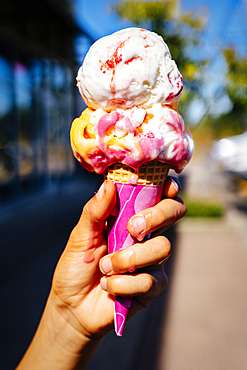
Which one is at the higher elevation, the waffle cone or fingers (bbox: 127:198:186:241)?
the waffle cone

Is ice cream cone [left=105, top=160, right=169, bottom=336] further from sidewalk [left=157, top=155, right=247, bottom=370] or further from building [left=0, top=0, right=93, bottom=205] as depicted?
building [left=0, top=0, right=93, bottom=205]

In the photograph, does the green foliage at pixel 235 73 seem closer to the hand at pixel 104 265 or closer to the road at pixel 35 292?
the road at pixel 35 292

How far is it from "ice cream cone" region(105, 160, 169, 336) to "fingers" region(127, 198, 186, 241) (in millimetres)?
74

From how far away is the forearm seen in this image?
1.38 meters

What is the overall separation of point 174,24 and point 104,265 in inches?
258

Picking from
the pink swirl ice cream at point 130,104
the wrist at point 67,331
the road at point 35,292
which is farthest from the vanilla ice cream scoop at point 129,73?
the road at point 35,292

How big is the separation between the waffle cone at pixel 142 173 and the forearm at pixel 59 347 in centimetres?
74

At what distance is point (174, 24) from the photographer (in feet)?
20.9

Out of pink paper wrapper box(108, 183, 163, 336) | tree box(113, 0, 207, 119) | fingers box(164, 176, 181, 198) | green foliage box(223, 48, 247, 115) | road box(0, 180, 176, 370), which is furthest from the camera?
green foliage box(223, 48, 247, 115)

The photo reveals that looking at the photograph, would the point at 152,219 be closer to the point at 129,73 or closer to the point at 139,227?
the point at 139,227

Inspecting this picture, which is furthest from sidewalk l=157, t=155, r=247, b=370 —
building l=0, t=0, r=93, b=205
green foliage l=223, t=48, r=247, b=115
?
green foliage l=223, t=48, r=247, b=115

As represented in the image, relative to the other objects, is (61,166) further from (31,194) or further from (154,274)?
(154,274)

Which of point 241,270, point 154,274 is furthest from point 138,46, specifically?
point 241,270

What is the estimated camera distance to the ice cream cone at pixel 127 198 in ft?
4.44
